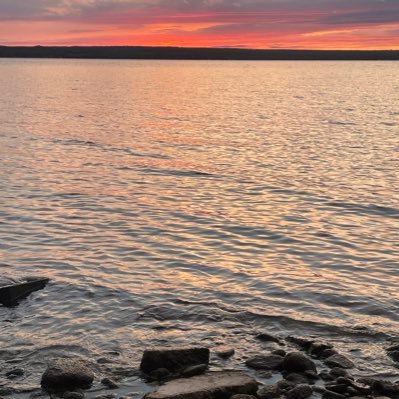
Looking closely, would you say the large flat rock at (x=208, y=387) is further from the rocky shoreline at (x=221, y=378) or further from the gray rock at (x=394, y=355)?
the gray rock at (x=394, y=355)

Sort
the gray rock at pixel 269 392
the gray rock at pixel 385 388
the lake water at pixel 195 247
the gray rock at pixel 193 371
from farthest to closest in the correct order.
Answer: the lake water at pixel 195 247
the gray rock at pixel 193 371
the gray rock at pixel 385 388
the gray rock at pixel 269 392

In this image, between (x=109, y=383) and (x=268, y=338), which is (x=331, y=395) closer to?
(x=268, y=338)

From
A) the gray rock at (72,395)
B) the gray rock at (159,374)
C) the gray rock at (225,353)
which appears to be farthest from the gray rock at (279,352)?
the gray rock at (72,395)

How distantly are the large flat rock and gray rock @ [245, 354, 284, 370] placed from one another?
37.7 inches

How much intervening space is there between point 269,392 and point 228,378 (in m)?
0.70

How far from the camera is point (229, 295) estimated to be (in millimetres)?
16203

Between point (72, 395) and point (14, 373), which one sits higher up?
point (72, 395)

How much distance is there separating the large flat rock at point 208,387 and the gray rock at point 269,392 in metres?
0.11

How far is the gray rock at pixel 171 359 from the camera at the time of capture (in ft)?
38.5

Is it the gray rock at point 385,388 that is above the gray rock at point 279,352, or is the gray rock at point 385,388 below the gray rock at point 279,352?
above

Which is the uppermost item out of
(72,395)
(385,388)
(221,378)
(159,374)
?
(221,378)

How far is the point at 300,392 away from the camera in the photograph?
10773 mm

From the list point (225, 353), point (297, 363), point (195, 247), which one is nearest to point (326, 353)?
point (297, 363)

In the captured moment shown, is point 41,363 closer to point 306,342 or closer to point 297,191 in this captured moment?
point 306,342
